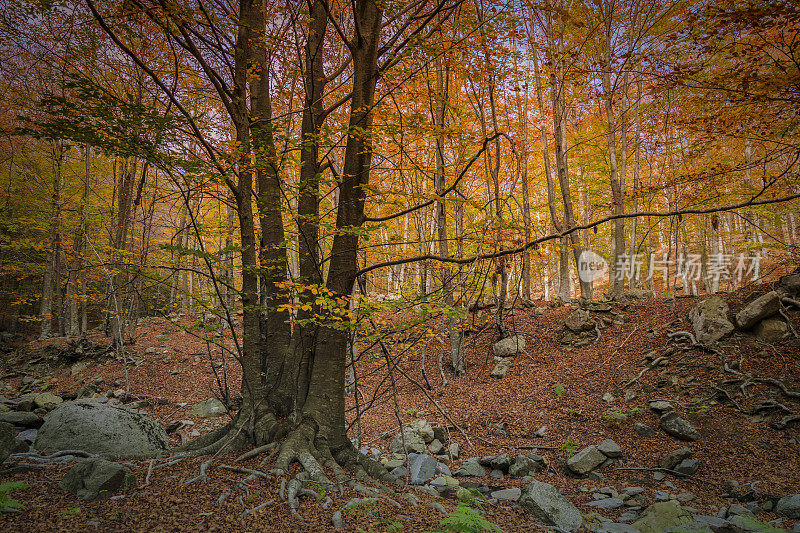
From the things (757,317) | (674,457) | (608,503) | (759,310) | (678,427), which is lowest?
(608,503)

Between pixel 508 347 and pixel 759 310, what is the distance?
5.66 m

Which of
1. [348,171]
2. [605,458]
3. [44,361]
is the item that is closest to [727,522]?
[605,458]

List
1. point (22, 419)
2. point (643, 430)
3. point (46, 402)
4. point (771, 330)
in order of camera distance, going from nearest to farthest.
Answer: point (643, 430)
point (22, 419)
point (771, 330)
point (46, 402)

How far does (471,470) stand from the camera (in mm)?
5699

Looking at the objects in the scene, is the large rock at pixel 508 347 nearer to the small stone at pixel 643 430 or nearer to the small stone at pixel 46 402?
the small stone at pixel 643 430

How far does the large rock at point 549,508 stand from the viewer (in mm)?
3941

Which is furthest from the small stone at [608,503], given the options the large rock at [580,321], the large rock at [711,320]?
the large rock at [580,321]

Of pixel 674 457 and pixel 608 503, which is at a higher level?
pixel 674 457

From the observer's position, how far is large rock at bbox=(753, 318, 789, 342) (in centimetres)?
692

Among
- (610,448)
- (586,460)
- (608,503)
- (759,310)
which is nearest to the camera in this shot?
(608,503)

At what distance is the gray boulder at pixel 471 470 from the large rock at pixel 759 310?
651 centimetres

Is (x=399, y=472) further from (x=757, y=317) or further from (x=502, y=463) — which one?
(x=757, y=317)

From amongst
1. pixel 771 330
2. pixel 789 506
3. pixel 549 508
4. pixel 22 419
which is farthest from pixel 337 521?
pixel 771 330

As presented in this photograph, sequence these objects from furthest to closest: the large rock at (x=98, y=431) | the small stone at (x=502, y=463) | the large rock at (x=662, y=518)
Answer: the small stone at (x=502, y=463)
the large rock at (x=98, y=431)
the large rock at (x=662, y=518)
